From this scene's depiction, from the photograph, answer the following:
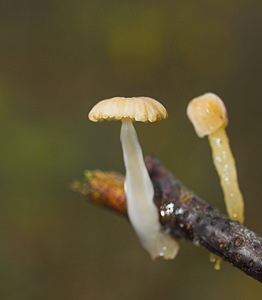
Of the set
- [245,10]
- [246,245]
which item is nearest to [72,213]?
[245,10]

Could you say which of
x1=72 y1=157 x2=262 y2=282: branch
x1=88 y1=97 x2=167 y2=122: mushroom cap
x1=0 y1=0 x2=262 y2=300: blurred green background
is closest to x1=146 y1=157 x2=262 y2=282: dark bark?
x1=72 y1=157 x2=262 y2=282: branch

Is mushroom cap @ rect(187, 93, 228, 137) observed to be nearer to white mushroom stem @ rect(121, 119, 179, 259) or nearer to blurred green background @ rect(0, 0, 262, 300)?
white mushroom stem @ rect(121, 119, 179, 259)

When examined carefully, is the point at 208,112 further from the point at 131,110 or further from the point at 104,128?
the point at 104,128

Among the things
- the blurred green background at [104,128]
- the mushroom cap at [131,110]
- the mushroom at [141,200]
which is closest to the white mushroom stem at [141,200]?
the mushroom at [141,200]

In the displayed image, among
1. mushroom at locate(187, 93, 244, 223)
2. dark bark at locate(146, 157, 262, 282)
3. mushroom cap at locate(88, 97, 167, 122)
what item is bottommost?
dark bark at locate(146, 157, 262, 282)

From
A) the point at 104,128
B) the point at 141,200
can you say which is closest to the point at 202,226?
the point at 141,200
